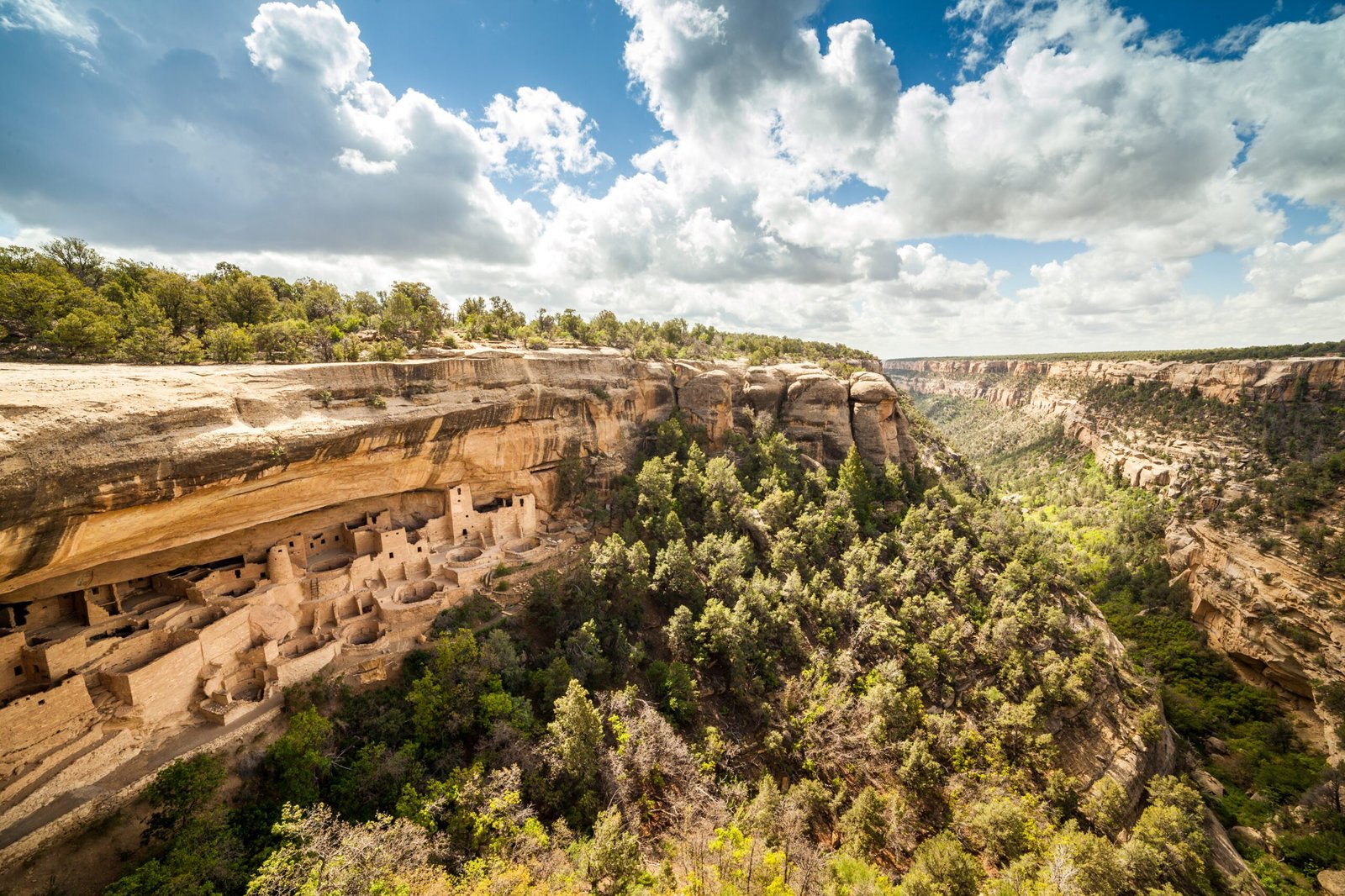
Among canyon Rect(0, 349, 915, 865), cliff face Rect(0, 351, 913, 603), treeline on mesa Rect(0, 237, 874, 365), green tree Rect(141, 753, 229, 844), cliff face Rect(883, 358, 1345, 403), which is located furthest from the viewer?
cliff face Rect(883, 358, 1345, 403)

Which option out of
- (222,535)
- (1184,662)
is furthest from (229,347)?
(1184,662)

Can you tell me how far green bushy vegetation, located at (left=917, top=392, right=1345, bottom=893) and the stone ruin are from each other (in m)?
38.0

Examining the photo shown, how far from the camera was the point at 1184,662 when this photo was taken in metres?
32.2

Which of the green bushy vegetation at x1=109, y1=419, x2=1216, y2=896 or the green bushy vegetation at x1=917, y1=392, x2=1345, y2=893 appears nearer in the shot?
the green bushy vegetation at x1=109, y1=419, x2=1216, y2=896

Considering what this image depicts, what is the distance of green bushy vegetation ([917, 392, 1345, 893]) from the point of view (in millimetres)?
21578

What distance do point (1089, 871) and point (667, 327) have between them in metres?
43.1

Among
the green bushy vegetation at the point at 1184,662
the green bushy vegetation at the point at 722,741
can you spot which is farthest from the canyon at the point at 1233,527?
the green bushy vegetation at the point at 722,741

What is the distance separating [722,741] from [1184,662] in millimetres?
35752

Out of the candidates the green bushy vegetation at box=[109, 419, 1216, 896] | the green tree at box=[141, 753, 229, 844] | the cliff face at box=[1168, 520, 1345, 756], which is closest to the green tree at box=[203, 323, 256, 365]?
the green bushy vegetation at box=[109, 419, 1216, 896]

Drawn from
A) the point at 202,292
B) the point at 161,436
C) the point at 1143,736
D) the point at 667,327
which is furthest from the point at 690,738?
the point at 667,327

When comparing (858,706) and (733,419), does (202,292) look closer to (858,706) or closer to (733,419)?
(733,419)

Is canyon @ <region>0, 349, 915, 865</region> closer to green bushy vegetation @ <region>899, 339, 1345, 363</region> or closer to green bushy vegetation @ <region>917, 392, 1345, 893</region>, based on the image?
green bushy vegetation @ <region>917, 392, 1345, 893</region>

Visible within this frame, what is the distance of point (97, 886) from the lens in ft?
35.4

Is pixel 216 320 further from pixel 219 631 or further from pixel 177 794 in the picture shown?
pixel 177 794
